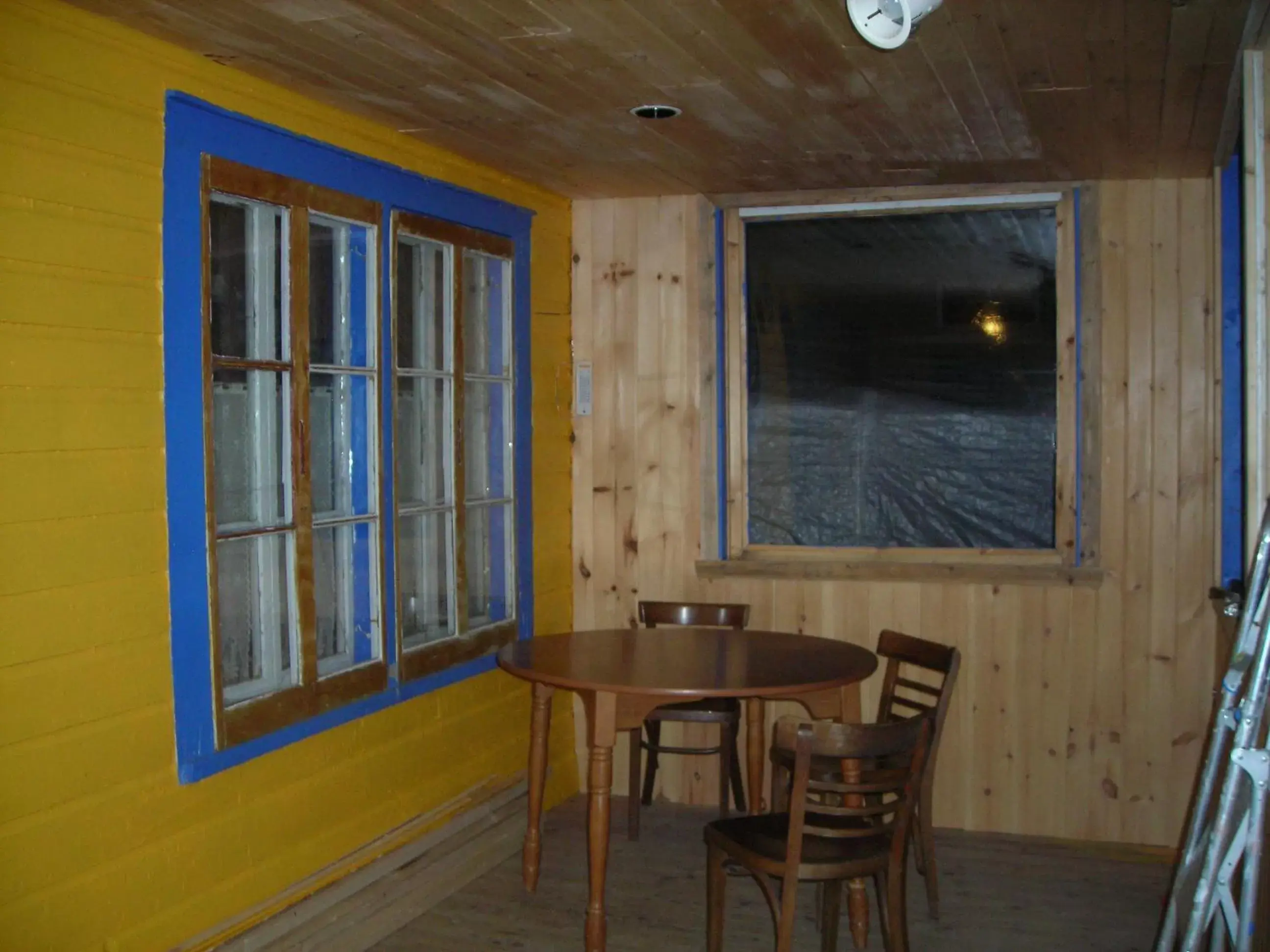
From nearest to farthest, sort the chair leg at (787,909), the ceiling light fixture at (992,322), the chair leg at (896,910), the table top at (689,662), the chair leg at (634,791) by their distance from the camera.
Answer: the chair leg at (787,909)
the chair leg at (896,910)
the table top at (689,662)
the chair leg at (634,791)
the ceiling light fixture at (992,322)

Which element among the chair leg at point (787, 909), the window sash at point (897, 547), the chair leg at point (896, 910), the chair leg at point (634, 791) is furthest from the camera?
the window sash at point (897, 547)

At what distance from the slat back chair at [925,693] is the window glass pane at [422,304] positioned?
1.82m

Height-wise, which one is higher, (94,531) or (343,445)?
(343,445)

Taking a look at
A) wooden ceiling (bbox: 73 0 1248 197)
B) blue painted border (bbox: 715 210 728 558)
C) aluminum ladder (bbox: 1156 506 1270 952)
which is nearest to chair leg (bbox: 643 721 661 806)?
blue painted border (bbox: 715 210 728 558)

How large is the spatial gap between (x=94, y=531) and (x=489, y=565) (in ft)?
6.60

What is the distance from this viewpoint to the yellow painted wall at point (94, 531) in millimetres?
2822

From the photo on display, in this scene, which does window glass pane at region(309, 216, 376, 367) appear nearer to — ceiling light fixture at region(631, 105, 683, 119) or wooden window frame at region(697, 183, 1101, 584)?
ceiling light fixture at region(631, 105, 683, 119)

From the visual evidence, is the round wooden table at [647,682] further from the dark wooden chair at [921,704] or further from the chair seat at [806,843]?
the chair seat at [806,843]

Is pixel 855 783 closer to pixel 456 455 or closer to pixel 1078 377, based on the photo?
pixel 456 455

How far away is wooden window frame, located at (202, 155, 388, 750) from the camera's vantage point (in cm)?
336

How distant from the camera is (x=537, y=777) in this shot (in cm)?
425

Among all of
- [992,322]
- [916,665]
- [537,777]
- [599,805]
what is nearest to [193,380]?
[599,805]

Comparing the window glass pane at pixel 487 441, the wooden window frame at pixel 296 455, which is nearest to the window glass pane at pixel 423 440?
the window glass pane at pixel 487 441

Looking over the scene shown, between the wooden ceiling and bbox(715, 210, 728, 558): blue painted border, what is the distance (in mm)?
643
